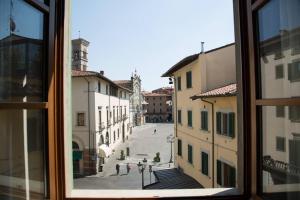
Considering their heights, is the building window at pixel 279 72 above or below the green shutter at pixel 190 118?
above

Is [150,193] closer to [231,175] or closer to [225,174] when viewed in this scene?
[231,175]

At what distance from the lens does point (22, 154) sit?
1781mm

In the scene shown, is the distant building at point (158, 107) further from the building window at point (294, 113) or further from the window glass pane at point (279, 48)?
the building window at point (294, 113)

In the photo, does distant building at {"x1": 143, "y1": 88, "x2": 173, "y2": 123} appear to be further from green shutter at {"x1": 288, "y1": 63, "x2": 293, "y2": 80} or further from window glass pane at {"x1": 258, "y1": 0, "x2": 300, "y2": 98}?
green shutter at {"x1": 288, "y1": 63, "x2": 293, "y2": 80}

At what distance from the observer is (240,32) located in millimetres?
1960

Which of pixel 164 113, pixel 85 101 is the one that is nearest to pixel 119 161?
pixel 85 101

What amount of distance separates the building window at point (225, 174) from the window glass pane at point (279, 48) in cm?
965

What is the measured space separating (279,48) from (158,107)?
2906 inches

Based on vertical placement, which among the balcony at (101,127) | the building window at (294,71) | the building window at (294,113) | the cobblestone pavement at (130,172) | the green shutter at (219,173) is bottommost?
the cobblestone pavement at (130,172)

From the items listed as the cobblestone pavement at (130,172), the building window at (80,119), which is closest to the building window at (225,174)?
the cobblestone pavement at (130,172)

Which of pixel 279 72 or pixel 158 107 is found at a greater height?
pixel 158 107

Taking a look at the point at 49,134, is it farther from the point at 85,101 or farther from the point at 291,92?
the point at 85,101

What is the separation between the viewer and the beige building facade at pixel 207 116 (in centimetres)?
1154

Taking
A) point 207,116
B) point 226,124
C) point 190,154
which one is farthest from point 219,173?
point 190,154
